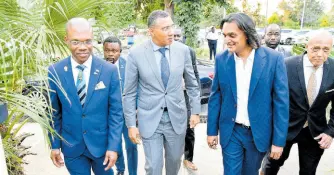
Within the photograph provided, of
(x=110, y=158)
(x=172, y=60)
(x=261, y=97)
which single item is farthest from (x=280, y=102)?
(x=110, y=158)

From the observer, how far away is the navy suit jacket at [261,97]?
2.66 meters

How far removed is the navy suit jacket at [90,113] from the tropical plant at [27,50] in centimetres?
13

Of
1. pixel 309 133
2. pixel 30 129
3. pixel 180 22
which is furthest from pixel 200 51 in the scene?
pixel 309 133

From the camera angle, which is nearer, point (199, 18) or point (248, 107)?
point (248, 107)

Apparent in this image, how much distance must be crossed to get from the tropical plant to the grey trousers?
101 cm

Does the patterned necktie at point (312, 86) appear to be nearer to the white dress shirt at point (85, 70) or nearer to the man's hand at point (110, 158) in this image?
the man's hand at point (110, 158)

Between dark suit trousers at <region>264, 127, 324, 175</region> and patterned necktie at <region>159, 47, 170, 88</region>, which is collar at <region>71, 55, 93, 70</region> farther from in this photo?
dark suit trousers at <region>264, 127, 324, 175</region>

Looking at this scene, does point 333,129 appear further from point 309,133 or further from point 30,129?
point 30,129

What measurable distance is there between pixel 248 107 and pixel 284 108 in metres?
0.29

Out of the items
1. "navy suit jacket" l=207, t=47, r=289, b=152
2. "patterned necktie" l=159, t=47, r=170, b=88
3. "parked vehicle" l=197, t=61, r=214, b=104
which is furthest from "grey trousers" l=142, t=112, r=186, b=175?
"parked vehicle" l=197, t=61, r=214, b=104

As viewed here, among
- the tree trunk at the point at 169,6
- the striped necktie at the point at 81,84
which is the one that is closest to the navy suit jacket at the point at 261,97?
the striped necktie at the point at 81,84

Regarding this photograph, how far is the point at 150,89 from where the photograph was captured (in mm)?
3078

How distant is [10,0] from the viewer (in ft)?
7.87

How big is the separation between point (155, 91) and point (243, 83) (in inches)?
32.9
